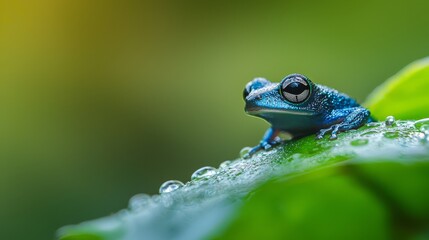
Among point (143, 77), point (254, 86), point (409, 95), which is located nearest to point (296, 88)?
point (254, 86)

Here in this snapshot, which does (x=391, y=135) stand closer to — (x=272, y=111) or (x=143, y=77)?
(x=272, y=111)

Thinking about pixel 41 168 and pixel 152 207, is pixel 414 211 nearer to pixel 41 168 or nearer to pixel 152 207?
pixel 152 207

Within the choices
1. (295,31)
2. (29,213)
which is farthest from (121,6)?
(29,213)

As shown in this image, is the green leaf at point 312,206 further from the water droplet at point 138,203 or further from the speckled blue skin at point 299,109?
the speckled blue skin at point 299,109

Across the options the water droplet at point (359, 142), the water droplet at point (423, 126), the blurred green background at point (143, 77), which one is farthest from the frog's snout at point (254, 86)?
the blurred green background at point (143, 77)

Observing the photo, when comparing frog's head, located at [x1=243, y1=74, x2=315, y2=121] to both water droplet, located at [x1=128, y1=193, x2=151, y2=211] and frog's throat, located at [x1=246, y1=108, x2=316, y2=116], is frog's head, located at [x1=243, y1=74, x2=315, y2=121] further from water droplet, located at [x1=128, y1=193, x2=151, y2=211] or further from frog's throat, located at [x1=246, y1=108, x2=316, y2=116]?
water droplet, located at [x1=128, y1=193, x2=151, y2=211]
